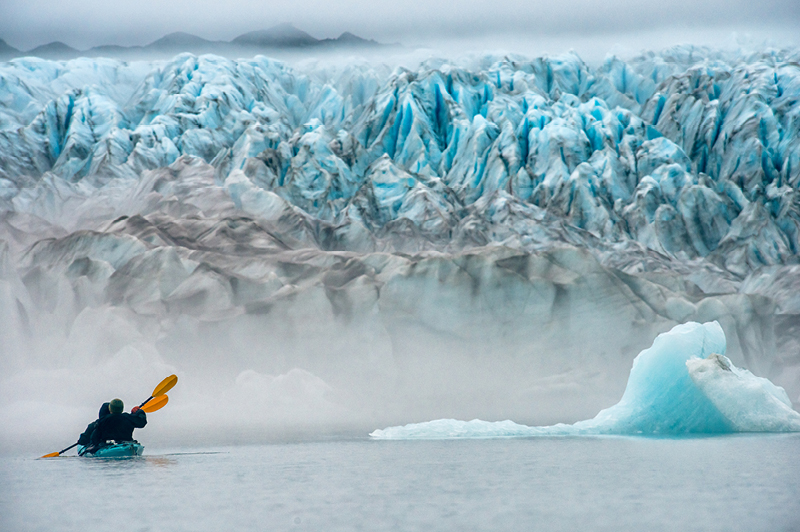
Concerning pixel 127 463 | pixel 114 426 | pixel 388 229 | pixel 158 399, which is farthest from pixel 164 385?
pixel 388 229

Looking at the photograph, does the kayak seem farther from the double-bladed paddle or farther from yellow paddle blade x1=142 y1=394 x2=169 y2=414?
yellow paddle blade x1=142 y1=394 x2=169 y2=414

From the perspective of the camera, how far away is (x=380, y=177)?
2336 inches

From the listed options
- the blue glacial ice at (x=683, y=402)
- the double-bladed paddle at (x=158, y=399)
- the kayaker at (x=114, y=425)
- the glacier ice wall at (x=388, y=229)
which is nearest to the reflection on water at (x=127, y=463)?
the kayaker at (x=114, y=425)

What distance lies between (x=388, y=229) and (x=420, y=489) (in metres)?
38.9

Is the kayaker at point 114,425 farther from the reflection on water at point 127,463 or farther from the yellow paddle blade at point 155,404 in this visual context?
the yellow paddle blade at point 155,404

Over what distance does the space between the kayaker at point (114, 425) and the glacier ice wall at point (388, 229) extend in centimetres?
1465

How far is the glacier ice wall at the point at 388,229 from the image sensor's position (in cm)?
4169

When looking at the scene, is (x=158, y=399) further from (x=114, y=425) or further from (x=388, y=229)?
(x=388, y=229)

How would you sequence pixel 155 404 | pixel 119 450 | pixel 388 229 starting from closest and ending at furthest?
pixel 119 450
pixel 155 404
pixel 388 229

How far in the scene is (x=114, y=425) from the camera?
75.6 feet

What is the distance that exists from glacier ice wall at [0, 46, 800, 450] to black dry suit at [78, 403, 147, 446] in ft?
48.0

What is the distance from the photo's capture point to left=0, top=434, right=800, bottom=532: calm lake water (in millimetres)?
13789

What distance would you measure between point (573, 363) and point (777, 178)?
28273 millimetres

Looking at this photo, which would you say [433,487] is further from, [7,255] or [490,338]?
[7,255]
